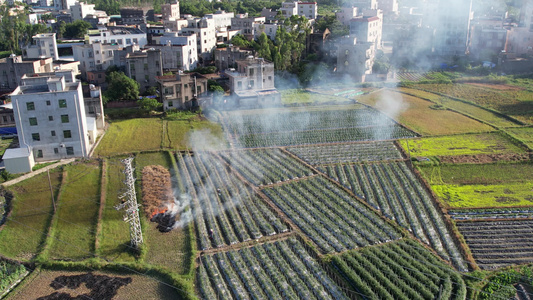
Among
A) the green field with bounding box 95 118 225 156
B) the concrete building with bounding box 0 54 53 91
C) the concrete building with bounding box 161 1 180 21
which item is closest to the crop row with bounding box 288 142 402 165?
the green field with bounding box 95 118 225 156

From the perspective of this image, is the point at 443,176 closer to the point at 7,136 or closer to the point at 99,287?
the point at 99,287

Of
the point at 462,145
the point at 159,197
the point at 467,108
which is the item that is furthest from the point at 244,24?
the point at 159,197

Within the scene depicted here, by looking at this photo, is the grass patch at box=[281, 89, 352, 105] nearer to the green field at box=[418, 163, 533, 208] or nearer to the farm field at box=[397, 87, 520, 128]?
the farm field at box=[397, 87, 520, 128]

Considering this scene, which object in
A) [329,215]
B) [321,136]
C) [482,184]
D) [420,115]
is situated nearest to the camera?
[329,215]

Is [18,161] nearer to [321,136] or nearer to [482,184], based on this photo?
[321,136]

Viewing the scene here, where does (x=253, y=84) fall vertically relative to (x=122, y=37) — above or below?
below
